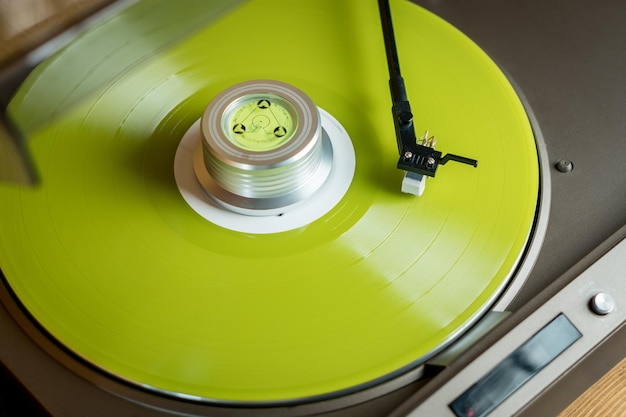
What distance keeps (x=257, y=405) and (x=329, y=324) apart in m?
0.11

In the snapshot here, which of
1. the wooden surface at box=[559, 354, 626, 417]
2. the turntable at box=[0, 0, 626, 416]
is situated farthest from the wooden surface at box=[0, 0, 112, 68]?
the wooden surface at box=[559, 354, 626, 417]

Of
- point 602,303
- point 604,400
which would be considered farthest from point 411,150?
point 604,400

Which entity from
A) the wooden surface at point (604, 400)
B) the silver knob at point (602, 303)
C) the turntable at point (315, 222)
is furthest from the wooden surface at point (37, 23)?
the wooden surface at point (604, 400)

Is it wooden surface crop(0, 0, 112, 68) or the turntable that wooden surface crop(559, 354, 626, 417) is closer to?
the turntable

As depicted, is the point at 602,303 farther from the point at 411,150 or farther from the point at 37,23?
the point at 37,23

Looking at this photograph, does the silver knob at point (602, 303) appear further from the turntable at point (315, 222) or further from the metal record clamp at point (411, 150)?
the metal record clamp at point (411, 150)

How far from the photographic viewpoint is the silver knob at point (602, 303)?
2.51 feet

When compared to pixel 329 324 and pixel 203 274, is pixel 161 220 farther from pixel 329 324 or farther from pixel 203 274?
pixel 329 324

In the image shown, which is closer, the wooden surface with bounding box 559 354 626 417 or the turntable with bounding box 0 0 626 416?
the turntable with bounding box 0 0 626 416

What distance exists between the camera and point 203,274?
31.5 inches

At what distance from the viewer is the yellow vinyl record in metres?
0.75

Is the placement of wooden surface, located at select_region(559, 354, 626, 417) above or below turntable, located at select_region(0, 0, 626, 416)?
below

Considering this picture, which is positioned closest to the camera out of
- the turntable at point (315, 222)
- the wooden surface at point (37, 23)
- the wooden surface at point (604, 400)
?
the wooden surface at point (37, 23)

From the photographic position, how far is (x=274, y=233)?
32.7 inches
